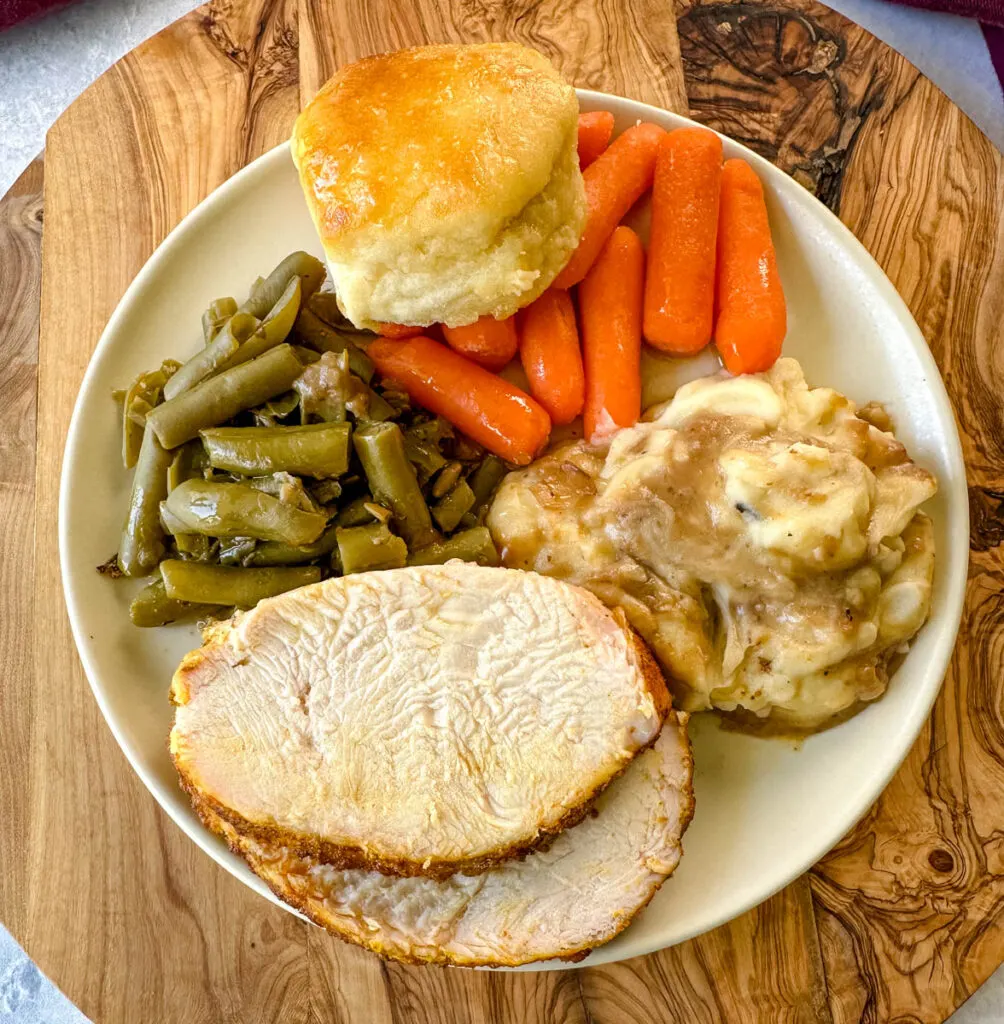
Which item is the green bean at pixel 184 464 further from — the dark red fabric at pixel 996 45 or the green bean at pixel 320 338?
the dark red fabric at pixel 996 45

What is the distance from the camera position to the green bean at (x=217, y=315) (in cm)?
269

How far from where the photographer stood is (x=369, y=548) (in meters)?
2.44

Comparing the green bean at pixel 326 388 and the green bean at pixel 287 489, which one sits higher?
the green bean at pixel 326 388

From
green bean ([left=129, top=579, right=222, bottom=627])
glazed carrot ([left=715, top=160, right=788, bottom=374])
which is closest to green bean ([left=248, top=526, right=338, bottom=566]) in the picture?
green bean ([left=129, top=579, right=222, bottom=627])

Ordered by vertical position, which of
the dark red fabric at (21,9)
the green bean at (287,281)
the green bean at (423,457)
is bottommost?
the green bean at (423,457)

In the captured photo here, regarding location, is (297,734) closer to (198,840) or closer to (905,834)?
(198,840)

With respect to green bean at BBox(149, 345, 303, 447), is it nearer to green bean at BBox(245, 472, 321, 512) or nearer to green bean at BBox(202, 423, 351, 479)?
green bean at BBox(202, 423, 351, 479)

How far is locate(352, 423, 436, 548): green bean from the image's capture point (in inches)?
96.7

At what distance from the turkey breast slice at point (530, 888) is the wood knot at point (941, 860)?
771 mm

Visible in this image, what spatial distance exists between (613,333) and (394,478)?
786mm

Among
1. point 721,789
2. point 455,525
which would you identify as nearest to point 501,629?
point 455,525

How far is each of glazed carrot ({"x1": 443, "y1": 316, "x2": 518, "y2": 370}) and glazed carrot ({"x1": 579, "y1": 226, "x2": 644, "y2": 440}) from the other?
9.4 inches

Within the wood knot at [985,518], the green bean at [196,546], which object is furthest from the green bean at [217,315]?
the wood knot at [985,518]

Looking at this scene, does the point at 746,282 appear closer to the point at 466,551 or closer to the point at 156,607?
the point at 466,551
